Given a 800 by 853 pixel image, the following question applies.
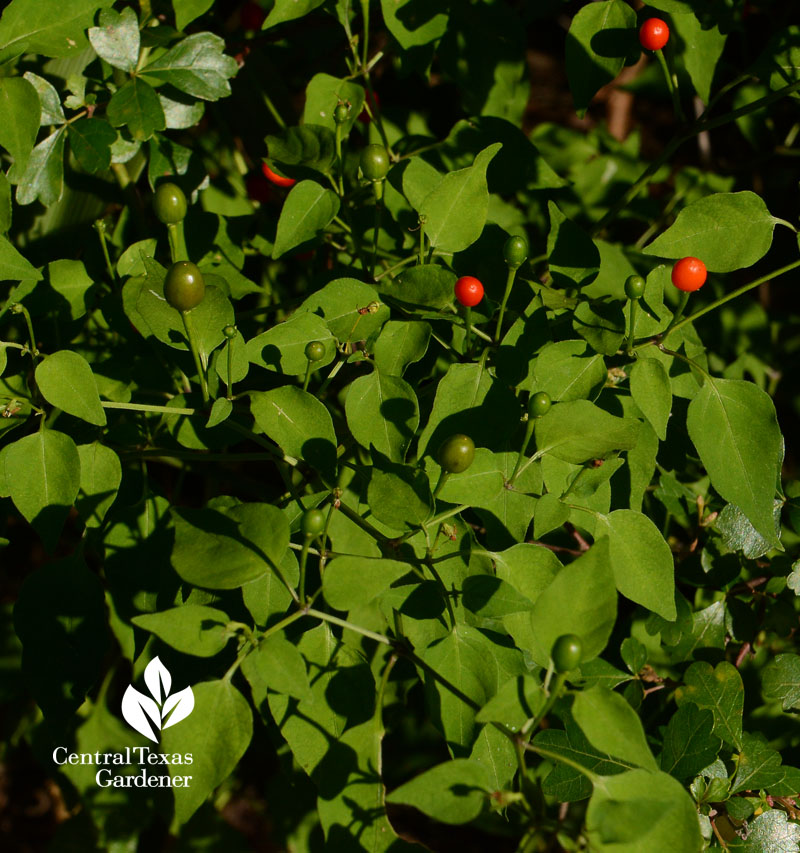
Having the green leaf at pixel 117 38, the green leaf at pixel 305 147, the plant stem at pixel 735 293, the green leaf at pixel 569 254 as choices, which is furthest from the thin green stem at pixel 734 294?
the green leaf at pixel 117 38

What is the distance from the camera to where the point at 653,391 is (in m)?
0.89

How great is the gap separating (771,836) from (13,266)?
1132mm

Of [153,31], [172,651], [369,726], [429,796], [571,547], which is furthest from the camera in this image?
[571,547]

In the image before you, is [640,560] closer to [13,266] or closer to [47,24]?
[13,266]

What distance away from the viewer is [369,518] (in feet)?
3.14

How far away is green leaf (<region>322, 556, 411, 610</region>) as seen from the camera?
75cm

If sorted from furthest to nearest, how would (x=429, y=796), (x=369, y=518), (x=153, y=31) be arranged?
(x=153, y=31), (x=369, y=518), (x=429, y=796)

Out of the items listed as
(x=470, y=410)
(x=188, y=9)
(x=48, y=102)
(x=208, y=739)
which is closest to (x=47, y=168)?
(x=48, y=102)

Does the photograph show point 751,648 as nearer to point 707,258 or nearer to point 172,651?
point 707,258

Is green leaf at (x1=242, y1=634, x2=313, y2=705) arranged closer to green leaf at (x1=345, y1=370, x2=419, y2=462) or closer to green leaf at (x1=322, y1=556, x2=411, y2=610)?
green leaf at (x1=322, y1=556, x2=411, y2=610)

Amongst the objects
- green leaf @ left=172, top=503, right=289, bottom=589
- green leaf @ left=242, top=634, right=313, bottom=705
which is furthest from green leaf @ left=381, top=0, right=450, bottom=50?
green leaf @ left=242, top=634, right=313, bottom=705

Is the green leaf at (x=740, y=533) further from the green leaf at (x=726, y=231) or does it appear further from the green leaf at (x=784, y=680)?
the green leaf at (x=726, y=231)

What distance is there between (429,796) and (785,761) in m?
0.79

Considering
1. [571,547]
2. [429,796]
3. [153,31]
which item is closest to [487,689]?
[429,796]
